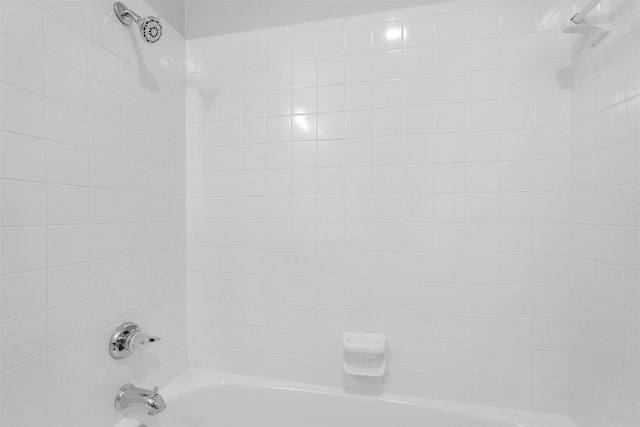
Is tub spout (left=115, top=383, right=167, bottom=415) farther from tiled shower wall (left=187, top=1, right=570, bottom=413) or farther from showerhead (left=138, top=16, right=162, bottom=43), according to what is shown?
showerhead (left=138, top=16, right=162, bottom=43)

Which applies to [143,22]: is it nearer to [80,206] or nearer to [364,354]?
[80,206]

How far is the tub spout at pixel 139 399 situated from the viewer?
1.21 metres

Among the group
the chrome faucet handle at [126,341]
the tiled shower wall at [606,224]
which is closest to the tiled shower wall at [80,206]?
the chrome faucet handle at [126,341]

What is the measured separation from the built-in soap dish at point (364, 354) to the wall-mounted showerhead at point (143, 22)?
1.41 meters

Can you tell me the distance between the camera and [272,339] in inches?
62.1

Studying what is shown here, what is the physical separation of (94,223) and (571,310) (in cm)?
180

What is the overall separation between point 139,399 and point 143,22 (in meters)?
1.39

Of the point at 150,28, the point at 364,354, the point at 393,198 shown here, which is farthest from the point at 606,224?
the point at 150,28

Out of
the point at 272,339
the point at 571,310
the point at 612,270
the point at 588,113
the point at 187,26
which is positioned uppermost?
the point at 187,26

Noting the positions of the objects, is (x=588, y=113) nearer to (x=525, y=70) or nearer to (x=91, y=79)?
(x=525, y=70)

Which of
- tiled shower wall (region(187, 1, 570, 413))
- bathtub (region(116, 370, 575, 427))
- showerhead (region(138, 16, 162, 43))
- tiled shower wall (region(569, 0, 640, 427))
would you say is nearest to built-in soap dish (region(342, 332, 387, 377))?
tiled shower wall (region(187, 1, 570, 413))

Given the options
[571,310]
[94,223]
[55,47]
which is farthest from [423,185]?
[55,47]

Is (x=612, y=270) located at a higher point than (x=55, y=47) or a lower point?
lower

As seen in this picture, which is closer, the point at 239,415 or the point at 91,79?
the point at 91,79
